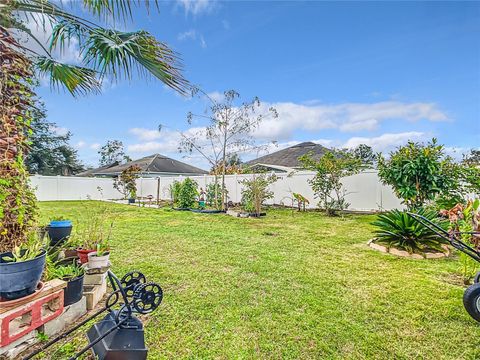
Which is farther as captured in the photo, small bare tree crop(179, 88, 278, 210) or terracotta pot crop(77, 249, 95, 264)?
small bare tree crop(179, 88, 278, 210)

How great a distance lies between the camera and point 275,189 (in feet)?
41.5

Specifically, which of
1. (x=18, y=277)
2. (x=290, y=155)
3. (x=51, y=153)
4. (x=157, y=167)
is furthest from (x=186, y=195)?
(x=51, y=153)

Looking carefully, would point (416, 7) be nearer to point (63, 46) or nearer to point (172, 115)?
point (63, 46)

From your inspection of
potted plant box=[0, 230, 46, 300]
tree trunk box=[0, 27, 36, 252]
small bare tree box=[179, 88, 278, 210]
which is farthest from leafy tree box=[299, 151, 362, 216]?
potted plant box=[0, 230, 46, 300]

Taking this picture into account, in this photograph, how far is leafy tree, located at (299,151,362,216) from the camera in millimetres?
9364

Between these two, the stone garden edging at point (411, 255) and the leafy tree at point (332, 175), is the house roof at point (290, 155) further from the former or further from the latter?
the stone garden edging at point (411, 255)

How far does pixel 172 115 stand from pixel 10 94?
362 inches

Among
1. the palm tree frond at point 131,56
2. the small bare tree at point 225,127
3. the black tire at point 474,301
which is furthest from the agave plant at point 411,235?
the small bare tree at point 225,127

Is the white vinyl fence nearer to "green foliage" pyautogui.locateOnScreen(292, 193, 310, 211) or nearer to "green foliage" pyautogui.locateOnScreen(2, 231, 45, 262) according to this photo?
"green foliage" pyautogui.locateOnScreen(292, 193, 310, 211)

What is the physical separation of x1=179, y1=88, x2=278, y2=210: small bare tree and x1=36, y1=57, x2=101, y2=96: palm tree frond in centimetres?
692

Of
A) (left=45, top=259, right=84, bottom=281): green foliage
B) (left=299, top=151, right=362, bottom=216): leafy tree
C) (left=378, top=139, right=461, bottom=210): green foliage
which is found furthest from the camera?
(left=299, top=151, right=362, bottom=216): leafy tree

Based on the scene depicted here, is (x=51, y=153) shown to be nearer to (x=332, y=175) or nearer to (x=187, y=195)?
(x=187, y=195)

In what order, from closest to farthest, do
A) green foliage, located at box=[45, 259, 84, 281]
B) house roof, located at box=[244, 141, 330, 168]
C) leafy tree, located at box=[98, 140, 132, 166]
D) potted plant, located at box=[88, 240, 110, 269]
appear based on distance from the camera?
green foliage, located at box=[45, 259, 84, 281] → potted plant, located at box=[88, 240, 110, 269] → house roof, located at box=[244, 141, 330, 168] → leafy tree, located at box=[98, 140, 132, 166]

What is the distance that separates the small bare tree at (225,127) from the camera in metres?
10.8
